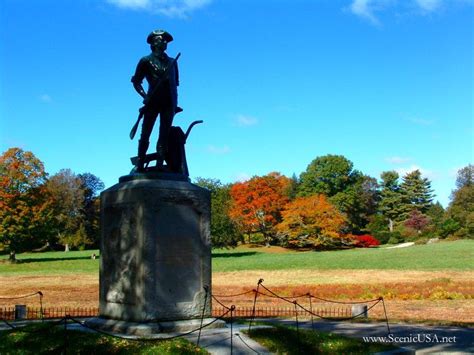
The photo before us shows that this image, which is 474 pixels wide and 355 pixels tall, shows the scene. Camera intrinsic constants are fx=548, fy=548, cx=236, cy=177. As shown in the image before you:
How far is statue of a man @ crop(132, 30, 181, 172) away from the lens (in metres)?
11.7

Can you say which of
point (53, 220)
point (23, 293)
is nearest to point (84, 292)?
point (23, 293)

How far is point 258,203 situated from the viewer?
82.1m

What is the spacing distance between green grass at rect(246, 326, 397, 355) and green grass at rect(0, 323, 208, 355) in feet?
4.68

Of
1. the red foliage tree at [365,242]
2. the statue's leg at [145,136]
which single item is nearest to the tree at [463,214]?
the red foliage tree at [365,242]

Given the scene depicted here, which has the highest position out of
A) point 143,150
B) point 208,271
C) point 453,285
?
point 143,150

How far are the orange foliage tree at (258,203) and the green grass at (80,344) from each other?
229 ft

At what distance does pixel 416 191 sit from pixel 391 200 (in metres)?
7.49

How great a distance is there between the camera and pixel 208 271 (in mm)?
11234

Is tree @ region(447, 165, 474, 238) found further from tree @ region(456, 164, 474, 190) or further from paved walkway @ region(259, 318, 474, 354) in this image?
paved walkway @ region(259, 318, 474, 354)

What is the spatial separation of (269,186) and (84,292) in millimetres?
57416

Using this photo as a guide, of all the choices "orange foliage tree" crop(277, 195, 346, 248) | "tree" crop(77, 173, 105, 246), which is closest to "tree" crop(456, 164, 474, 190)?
"orange foliage tree" crop(277, 195, 346, 248)

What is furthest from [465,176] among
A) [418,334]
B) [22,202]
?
[418,334]

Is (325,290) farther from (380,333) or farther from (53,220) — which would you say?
(53,220)

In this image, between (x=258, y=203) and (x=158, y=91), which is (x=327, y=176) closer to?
(x=258, y=203)
